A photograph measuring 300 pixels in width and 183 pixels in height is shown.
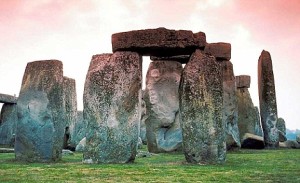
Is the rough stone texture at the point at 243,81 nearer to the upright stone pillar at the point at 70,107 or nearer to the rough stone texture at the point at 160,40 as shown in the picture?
the upright stone pillar at the point at 70,107

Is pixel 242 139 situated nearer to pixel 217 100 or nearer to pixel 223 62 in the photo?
pixel 223 62

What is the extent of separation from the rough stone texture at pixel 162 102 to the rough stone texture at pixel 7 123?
317 inches

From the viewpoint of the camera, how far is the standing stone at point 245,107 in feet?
63.9

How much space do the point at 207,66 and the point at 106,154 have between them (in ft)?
8.92

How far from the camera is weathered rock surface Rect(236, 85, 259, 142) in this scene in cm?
1944

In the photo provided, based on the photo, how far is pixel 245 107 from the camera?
64.6 ft

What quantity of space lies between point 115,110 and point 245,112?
10432 millimetres

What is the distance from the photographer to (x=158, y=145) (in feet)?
50.1

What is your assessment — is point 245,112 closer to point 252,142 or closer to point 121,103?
point 252,142

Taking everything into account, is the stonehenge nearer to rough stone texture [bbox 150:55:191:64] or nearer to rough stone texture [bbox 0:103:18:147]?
rough stone texture [bbox 150:55:191:64]

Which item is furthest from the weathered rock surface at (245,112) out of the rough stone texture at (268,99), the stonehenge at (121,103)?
the stonehenge at (121,103)

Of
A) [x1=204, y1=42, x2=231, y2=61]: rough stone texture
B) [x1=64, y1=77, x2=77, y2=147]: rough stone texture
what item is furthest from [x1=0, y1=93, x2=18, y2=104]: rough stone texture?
[x1=204, y1=42, x2=231, y2=61]: rough stone texture

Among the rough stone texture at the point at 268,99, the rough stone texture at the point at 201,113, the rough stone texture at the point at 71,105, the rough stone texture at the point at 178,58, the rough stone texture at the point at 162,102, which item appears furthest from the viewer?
the rough stone texture at the point at 268,99

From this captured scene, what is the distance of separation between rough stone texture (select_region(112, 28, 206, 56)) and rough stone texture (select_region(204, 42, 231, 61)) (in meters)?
4.37
